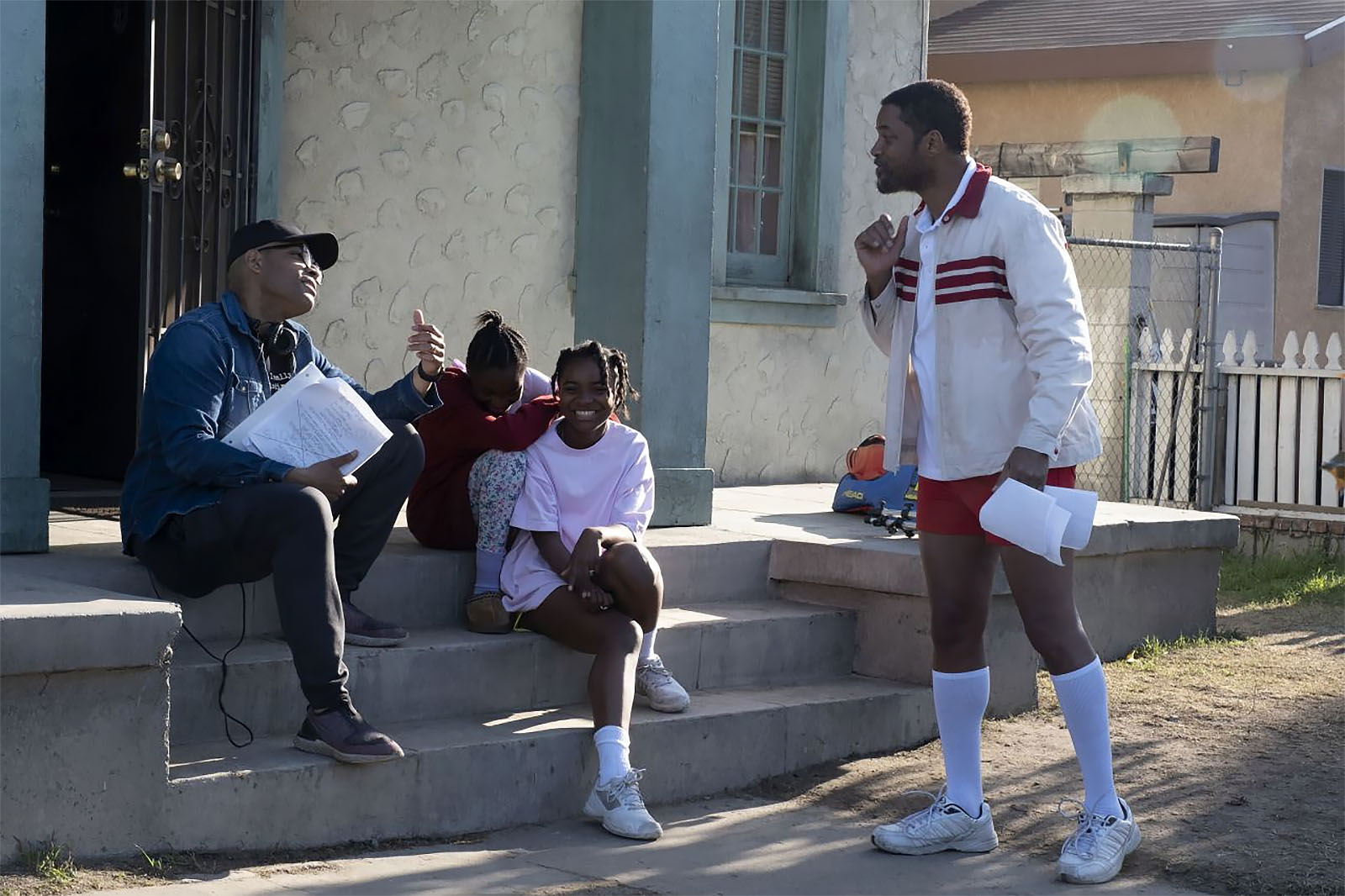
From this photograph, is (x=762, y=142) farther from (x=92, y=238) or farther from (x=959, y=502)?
(x=959, y=502)

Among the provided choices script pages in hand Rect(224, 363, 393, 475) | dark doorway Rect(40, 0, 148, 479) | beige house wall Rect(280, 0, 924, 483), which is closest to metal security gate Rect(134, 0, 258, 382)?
dark doorway Rect(40, 0, 148, 479)

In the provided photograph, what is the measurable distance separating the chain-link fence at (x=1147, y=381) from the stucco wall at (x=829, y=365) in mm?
1789

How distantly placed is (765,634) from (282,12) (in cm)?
365

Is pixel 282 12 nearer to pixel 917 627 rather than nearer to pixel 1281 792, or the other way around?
pixel 917 627

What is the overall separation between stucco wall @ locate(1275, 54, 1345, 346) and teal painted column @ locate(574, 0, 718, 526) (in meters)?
12.1

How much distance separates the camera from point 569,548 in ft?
17.1

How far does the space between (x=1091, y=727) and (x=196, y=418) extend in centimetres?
256

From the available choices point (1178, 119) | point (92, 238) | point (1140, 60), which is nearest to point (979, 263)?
point (92, 238)

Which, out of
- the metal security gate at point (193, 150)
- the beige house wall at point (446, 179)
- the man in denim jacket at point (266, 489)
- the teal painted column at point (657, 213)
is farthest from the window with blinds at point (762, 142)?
the man in denim jacket at point (266, 489)

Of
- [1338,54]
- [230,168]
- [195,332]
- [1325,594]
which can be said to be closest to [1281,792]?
[195,332]

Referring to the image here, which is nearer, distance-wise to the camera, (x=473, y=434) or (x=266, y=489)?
(x=266, y=489)

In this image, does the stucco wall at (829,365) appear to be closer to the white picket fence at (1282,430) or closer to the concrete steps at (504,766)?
the white picket fence at (1282,430)

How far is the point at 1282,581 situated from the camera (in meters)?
9.50

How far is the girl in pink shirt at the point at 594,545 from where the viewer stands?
499 cm
